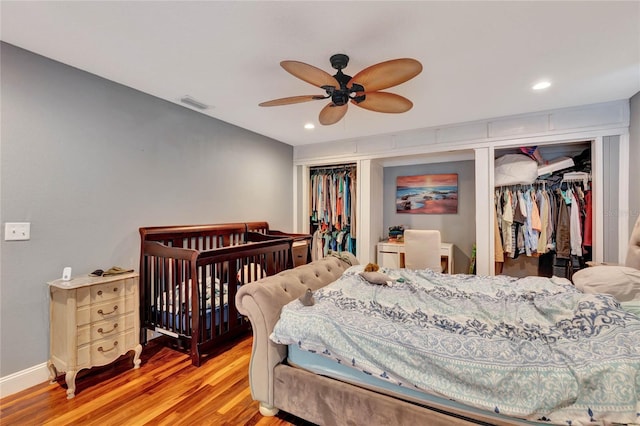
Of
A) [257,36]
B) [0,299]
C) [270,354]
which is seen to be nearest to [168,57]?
[257,36]

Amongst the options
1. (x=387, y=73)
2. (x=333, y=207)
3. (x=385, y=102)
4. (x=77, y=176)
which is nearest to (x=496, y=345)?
(x=387, y=73)

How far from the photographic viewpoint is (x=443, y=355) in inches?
48.8

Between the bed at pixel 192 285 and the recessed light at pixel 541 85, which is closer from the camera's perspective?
the bed at pixel 192 285

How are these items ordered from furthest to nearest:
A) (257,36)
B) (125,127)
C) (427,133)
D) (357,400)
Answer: (427,133) → (125,127) → (257,36) → (357,400)

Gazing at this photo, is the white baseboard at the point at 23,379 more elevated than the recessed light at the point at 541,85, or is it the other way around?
the recessed light at the point at 541,85

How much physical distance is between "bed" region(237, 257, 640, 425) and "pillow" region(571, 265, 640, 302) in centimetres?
13

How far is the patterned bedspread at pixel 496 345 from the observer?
41.8 inches

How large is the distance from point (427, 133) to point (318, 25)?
2.44 metres

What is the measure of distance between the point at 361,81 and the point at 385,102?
13.6 inches

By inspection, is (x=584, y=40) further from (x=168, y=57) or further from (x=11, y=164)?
(x=11, y=164)

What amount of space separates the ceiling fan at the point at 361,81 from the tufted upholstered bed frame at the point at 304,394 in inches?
52.0

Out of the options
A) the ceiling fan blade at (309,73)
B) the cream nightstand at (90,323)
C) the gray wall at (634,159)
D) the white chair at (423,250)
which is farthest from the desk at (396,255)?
the cream nightstand at (90,323)

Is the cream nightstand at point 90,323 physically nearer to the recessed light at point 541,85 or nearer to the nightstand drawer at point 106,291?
the nightstand drawer at point 106,291

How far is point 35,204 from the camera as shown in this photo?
2.01 metres
